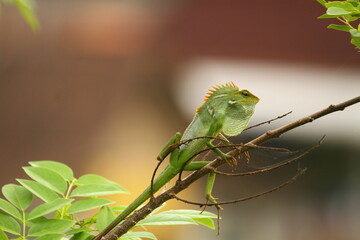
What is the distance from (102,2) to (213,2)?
0.47 metres

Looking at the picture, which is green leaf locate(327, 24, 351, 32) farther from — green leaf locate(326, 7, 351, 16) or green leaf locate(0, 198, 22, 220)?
green leaf locate(0, 198, 22, 220)

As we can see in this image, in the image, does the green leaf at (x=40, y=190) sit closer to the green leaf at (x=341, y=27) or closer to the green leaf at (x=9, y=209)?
the green leaf at (x=9, y=209)

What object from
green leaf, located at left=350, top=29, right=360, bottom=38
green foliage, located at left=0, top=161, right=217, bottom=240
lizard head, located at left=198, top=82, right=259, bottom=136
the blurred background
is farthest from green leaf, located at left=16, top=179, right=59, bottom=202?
the blurred background

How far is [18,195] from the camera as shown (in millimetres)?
428

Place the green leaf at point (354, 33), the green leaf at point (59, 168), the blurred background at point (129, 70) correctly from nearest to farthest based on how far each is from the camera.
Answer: the green leaf at point (354, 33)
the green leaf at point (59, 168)
the blurred background at point (129, 70)

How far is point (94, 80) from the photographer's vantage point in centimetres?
244

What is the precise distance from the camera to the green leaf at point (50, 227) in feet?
1.27

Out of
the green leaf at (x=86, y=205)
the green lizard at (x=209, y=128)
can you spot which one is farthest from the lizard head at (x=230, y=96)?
the green leaf at (x=86, y=205)

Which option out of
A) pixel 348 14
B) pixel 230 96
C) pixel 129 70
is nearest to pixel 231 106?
pixel 230 96

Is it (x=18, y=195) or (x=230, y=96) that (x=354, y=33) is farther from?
(x=18, y=195)

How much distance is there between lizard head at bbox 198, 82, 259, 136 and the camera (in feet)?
1.37

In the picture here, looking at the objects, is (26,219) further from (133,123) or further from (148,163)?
(133,123)

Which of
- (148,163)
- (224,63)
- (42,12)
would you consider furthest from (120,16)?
(148,163)

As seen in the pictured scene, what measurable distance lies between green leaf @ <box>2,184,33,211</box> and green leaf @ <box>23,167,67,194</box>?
0.04ft
